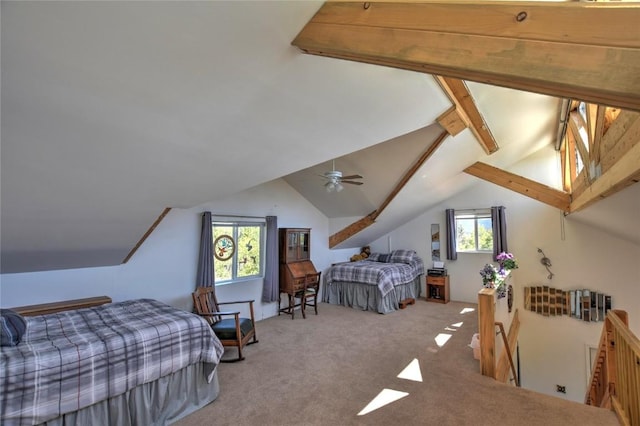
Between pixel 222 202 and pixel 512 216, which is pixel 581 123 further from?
pixel 222 202

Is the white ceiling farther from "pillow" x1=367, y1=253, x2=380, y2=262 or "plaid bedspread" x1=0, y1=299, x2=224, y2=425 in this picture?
"pillow" x1=367, y1=253, x2=380, y2=262

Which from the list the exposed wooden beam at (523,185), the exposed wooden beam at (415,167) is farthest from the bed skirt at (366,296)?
the exposed wooden beam at (523,185)

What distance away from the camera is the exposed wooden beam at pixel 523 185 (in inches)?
209

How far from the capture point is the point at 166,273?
404 centimetres

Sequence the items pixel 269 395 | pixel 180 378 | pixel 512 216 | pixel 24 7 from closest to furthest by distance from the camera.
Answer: pixel 24 7, pixel 180 378, pixel 269 395, pixel 512 216

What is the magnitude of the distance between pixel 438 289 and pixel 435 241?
1.16 m

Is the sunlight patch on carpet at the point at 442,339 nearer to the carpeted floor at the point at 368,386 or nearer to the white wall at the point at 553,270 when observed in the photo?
the carpeted floor at the point at 368,386

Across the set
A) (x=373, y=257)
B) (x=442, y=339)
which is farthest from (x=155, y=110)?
(x=373, y=257)

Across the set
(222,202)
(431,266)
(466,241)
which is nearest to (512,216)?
(466,241)

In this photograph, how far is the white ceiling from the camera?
1.31m

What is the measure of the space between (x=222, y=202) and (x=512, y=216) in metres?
6.08

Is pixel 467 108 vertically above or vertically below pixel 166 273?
above

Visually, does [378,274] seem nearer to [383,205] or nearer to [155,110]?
[383,205]

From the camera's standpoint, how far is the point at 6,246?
103 inches
